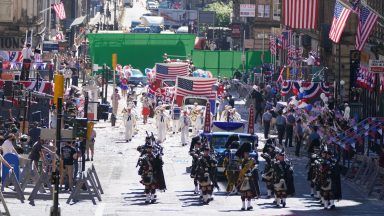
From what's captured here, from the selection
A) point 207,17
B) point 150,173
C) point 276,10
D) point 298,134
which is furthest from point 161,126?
point 207,17

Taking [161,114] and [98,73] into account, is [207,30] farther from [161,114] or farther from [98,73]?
[161,114]

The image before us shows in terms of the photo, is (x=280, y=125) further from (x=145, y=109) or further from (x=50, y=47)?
(x=50, y=47)

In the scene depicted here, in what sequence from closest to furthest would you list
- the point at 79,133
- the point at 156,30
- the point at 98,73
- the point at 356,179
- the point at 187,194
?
the point at 79,133 → the point at 187,194 → the point at 356,179 → the point at 98,73 → the point at 156,30

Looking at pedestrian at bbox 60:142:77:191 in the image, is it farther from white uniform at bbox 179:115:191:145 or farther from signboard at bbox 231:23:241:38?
signboard at bbox 231:23:241:38

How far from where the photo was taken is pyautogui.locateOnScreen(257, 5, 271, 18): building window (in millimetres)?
120812

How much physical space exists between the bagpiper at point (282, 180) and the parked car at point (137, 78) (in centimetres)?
5547

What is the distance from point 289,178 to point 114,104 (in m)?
30.4

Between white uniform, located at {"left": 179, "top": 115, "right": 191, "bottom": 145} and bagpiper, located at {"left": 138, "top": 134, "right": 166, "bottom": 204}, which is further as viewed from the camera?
white uniform, located at {"left": 179, "top": 115, "right": 191, "bottom": 145}

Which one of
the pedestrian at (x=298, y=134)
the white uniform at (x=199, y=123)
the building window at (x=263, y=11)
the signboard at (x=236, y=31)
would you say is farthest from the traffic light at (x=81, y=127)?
the signboard at (x=236, y=31)

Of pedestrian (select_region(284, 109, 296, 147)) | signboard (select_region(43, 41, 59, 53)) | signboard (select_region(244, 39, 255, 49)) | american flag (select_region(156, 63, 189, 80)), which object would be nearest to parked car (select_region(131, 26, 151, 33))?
signboard (select_region(244, 39, 255, 49))

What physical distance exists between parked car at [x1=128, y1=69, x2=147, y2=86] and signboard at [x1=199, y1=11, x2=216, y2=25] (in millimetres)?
40529

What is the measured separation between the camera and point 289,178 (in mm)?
44781

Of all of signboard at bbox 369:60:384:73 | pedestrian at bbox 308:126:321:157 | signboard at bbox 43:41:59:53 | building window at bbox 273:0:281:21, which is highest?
building window at bbox 273:0:281:21

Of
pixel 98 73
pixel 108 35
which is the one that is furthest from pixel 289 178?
pixel 108 35
